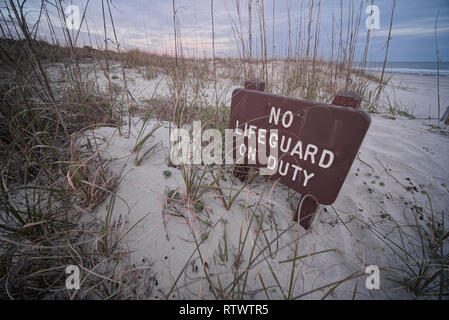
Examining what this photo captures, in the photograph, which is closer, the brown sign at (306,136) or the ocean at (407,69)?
the brown sign at (306,136)

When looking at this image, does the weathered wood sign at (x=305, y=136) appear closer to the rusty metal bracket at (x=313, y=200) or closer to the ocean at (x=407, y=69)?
the rusty metal bracket at (x=313, y=200)

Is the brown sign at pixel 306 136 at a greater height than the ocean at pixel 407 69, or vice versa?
the ocean at pixel 407 69

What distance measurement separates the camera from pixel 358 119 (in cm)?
76

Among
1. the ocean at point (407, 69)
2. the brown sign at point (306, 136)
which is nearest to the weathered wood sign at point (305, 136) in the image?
the brown sign at point (306, 136)

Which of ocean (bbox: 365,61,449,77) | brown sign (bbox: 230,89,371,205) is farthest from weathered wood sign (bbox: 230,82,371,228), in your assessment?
ocean (bbox: 365,61,449,77)

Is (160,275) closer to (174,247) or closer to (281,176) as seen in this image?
(174,247)

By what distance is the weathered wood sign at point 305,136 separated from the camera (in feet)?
2.64

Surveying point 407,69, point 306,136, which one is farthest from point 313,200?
point 407,69

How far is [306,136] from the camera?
0.93 m

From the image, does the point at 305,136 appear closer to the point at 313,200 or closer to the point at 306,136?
the point at 306,136

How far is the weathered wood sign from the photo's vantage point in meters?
0.81

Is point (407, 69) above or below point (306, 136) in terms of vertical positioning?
above
